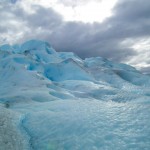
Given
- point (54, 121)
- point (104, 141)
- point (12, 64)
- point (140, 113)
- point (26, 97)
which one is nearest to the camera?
point (104, 141)

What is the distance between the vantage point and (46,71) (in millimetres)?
29500

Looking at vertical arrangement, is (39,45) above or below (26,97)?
above

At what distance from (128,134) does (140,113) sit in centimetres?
264

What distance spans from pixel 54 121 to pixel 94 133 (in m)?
2.00

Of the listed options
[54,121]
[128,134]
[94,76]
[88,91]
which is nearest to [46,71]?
[94,76]

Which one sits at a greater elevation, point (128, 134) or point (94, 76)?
point (94, 76)

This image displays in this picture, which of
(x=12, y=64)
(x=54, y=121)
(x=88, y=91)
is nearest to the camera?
(x=54, y=121)

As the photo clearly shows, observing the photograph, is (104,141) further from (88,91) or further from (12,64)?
(12,64)

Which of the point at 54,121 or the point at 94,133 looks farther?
the point at 54,121

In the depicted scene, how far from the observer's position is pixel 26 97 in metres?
14.5

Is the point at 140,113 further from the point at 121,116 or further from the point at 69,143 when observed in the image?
the point at 69,143

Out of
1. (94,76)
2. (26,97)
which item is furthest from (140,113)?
(94,76)

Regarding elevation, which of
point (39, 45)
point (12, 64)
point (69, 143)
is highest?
point (39, 45)

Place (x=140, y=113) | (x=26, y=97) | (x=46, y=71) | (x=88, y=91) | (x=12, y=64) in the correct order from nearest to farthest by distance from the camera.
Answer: (x=140, y=113)
(x=26, y=97)
(x=88, y=91)
(x=12, y=64)
(x=46, y=71)
